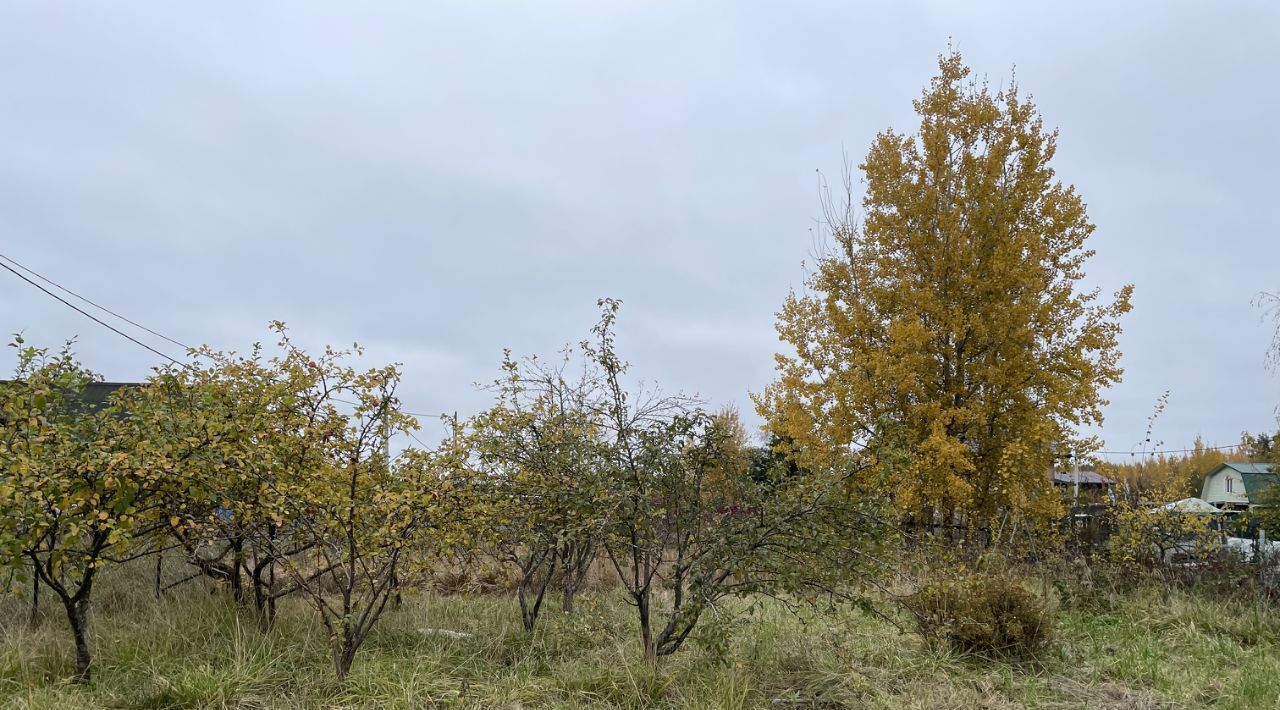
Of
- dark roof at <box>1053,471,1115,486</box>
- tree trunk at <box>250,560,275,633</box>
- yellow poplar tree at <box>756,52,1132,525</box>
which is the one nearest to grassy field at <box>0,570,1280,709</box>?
tree trunk at <box>250,560,275,633</box>

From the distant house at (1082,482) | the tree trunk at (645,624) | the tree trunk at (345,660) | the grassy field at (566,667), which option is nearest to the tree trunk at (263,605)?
the grassy field at (566,667)

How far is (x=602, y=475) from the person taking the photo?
459 cm

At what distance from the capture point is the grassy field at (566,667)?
416 cm

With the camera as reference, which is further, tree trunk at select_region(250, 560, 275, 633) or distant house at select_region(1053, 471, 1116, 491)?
distant house at select_region(1053, 471, 1116, 491)

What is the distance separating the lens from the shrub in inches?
211

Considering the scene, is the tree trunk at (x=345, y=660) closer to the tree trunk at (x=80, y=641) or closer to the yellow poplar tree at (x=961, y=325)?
the tree trunk at (x=80, y=641)

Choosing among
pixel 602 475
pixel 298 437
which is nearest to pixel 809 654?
pixel 602 475

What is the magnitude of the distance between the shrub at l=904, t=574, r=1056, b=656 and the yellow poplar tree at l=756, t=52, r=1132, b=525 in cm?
415

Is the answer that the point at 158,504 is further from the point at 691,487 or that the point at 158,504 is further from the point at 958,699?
the point at 958,699

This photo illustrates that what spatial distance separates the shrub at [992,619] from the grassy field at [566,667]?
13 centimetres

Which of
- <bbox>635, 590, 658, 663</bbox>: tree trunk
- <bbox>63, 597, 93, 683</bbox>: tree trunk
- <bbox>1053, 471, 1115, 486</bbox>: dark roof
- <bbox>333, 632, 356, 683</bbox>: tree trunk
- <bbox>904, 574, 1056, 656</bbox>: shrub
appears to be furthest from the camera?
<bbox>1053, 471, 1115, 486</bbox>: dark roof

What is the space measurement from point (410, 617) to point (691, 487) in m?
2.71

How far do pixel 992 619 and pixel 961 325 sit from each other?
19.4 feet

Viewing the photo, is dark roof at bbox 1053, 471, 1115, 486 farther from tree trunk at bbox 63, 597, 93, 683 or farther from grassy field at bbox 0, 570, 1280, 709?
tree trunk at bbox 63, 597, 93, 683
